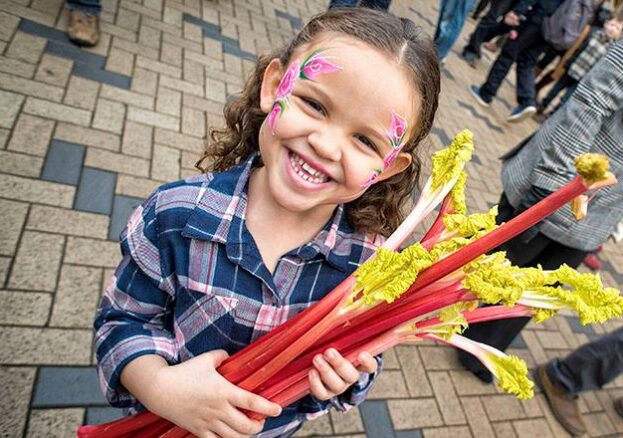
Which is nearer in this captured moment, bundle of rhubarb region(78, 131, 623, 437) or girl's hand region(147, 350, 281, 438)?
bundle of rhubarb region(78, 131, 623, 437)

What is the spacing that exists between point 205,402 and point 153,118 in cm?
272

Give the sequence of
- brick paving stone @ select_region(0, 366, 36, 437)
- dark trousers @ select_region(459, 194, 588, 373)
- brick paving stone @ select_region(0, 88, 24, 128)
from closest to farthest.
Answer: brick paving stone @ select_region(0, 366, 36, 437) → dark trousers @ select_region(459, 194, 588, 373) → brick paving stone @ select_region(0, 88, 24, 128)

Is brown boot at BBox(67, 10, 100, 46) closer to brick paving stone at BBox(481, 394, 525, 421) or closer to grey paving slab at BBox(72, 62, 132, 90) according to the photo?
grey paving slab at BBox(72, 62, 132, 90)

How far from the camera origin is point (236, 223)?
116 centimetres

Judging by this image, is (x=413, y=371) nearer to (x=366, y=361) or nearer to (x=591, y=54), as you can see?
(x=366, y=361)

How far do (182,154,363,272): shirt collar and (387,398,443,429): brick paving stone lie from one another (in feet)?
5.38

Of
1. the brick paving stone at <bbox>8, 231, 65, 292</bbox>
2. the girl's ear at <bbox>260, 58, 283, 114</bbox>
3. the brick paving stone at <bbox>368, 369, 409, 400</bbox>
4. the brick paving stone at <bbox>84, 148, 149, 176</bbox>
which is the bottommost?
the brick paving stone at <bbox>368, 369, 409, 400</bbox>

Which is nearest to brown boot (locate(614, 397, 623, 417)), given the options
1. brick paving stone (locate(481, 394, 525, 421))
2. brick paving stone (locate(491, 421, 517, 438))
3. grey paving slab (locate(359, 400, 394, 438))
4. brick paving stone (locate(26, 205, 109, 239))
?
brick paving stone (locate(481, 394, 525, 421))

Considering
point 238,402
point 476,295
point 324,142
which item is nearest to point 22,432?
A: point 238,402

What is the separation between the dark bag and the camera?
5.94m

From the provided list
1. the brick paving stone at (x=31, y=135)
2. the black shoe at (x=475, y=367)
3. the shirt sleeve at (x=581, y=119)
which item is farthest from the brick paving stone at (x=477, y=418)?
the brick paving stone at (x=31, y=135)

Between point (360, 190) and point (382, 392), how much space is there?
186cm

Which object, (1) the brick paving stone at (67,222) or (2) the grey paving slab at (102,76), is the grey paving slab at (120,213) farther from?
(2) the grey paving slab at (102,76)

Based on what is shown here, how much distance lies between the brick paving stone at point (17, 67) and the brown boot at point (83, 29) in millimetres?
480
